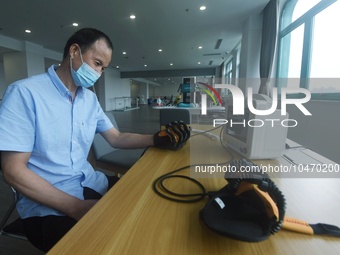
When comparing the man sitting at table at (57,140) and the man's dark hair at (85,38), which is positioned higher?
the man's dark hair at (85,38)

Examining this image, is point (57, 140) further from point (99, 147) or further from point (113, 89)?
point (113, 89)

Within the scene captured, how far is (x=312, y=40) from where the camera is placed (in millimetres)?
2957

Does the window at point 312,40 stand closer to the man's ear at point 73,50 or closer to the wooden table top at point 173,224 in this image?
the wooden table top at point 173,224

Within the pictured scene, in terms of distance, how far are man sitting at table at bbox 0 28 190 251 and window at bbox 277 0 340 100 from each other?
1307mm

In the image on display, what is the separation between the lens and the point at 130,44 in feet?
24.8

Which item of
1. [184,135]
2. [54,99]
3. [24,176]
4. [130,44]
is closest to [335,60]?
[184,135]

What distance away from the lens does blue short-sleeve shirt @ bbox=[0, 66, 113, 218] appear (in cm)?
71

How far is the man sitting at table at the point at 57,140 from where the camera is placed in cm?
69

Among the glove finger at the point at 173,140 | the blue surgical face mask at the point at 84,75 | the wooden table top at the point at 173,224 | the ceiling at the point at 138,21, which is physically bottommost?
the wooden table top at the point at 173,224

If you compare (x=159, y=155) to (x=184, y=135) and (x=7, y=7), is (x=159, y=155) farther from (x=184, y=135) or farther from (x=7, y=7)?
(x=7, y=7)

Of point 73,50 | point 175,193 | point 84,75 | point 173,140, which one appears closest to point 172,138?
point 173,140

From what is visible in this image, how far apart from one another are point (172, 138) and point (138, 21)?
207 inches

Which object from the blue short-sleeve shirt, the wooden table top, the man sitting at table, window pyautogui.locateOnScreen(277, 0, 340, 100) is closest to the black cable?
the wooden table top

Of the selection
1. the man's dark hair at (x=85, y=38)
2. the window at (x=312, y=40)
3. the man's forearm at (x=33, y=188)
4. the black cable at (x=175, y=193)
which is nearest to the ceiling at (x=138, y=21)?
the window at (x=312, y=40)
